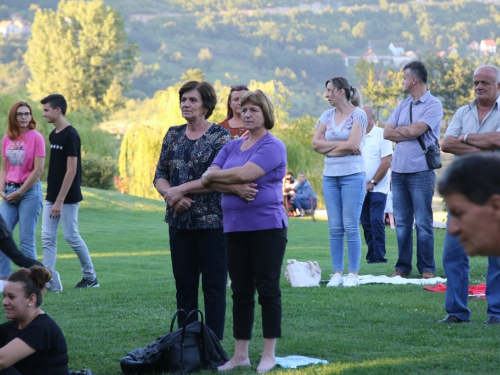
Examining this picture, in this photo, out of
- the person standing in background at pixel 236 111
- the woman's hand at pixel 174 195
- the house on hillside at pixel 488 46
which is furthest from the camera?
the house on hillside at pixel 488 46

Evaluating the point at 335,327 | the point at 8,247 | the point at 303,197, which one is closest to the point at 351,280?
the point at 335,327

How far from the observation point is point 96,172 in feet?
136

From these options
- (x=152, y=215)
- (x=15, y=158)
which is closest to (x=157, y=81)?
(x=152, y=215)

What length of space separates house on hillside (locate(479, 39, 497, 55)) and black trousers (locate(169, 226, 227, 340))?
15936 cm

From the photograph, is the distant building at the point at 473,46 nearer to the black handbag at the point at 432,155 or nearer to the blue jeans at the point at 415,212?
the blue jeans at the point at 415,212

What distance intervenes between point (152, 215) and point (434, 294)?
75.6ft

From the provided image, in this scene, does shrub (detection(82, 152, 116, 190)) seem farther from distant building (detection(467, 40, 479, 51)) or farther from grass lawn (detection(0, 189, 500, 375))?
distant building (detection(467, 40, 479, 51))

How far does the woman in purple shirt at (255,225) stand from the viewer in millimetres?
5895

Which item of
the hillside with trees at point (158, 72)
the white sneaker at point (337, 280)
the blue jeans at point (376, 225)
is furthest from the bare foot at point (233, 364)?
the hillside with trees at point (158, 72)

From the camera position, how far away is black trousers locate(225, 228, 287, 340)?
590 centimetres

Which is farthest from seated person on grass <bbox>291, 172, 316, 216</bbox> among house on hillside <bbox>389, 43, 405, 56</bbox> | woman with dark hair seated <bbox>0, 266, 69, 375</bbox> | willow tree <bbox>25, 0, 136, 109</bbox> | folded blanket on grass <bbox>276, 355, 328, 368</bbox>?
house on hillside <bbox>389, 43, 405, 56</bbox>

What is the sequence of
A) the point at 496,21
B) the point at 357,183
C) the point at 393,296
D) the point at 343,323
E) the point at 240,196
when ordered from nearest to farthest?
the point at 240,196 < the point at 343,323 < the point at 393,296 < the point at 357,183 < the point at 496,21

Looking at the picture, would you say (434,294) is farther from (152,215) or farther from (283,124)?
(283,124)

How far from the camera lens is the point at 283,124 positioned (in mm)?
53344
